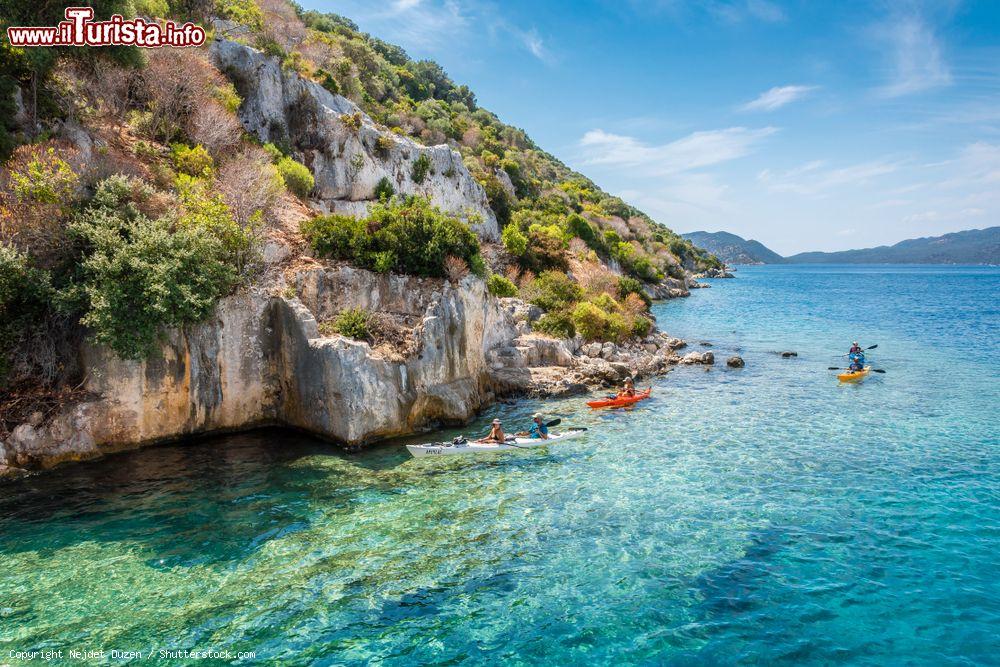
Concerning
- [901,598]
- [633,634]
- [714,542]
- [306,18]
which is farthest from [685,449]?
[306,18]

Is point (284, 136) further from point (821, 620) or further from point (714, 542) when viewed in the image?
point (821, 620)

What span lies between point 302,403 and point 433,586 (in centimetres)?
1178

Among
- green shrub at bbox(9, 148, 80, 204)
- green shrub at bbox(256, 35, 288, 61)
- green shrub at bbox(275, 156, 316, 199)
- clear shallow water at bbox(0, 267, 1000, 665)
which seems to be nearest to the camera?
clear shallow water at bbox(0, 267, 1000, 665)

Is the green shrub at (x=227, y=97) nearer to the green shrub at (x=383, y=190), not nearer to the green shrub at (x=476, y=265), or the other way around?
the green shrub at (x=383, y=190)

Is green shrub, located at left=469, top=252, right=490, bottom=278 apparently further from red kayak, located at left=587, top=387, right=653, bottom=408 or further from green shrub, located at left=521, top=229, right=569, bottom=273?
green shrub, located at left=521, top=229, right=569, bottom=273

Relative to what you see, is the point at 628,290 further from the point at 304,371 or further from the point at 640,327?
the point at 304,371

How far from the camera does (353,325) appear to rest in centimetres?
2219

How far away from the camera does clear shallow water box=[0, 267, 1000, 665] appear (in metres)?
10.8

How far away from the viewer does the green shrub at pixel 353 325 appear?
22000 mm

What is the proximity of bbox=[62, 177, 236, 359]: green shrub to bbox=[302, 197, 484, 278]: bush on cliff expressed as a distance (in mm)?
6054

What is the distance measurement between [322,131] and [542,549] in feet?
112

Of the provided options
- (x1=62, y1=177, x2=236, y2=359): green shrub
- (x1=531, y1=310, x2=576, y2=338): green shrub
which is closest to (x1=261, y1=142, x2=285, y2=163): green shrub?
(x1=62, y1=177, x2=236, y2=359): green shrub

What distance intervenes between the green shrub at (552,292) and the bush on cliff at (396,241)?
1368 centimetres

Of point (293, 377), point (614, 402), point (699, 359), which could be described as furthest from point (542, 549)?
point (699, 359)
